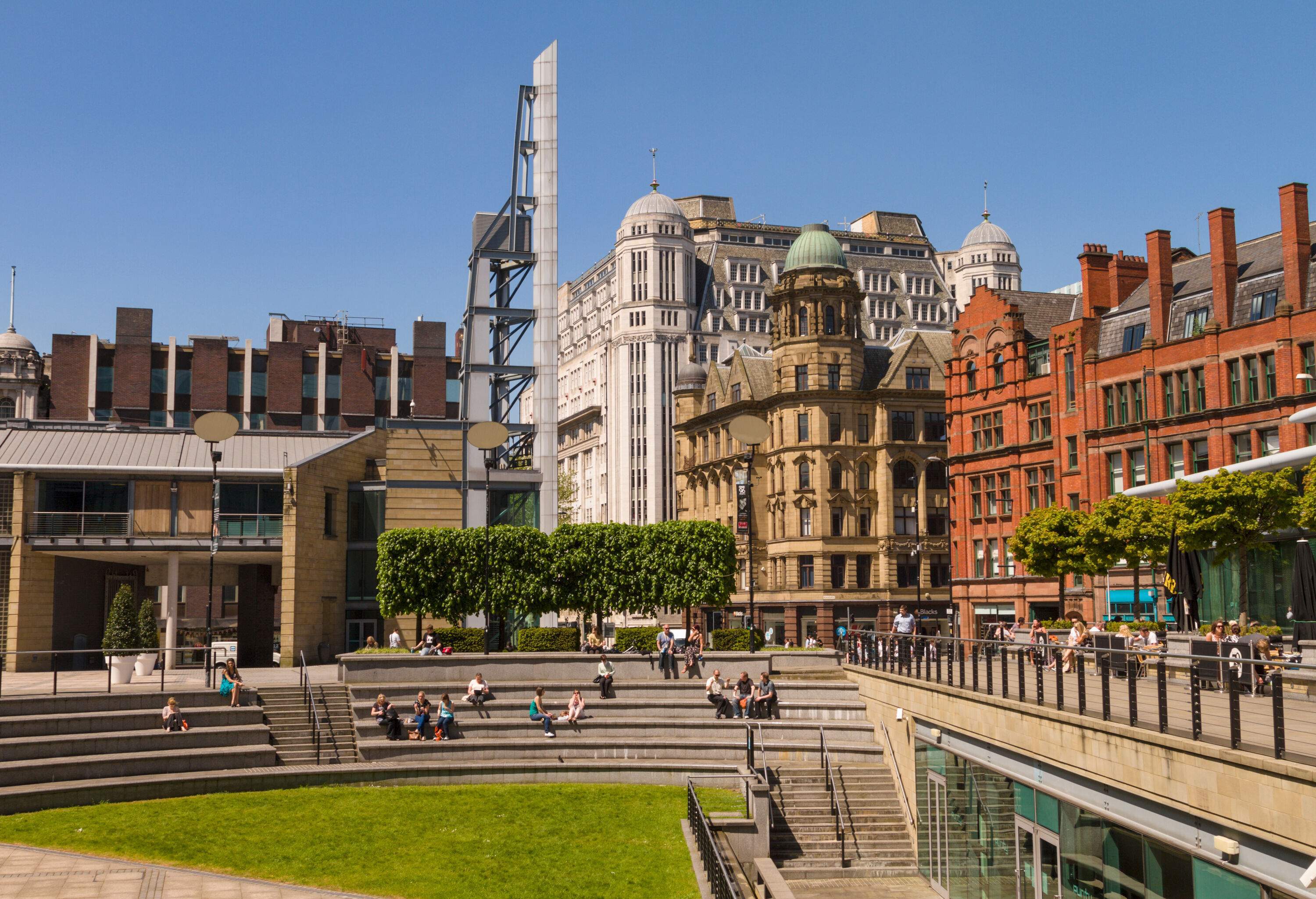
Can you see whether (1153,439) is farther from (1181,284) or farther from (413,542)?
(413,542)

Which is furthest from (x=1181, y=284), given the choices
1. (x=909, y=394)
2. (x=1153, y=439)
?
(x=909, y=394)

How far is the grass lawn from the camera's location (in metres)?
22.9

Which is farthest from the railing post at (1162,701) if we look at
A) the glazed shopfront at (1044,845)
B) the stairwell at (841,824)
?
the stairwell at (841,824)

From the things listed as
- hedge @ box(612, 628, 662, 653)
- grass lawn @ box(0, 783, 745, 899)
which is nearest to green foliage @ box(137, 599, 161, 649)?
hedge @ box(612, 628, 662, 653)

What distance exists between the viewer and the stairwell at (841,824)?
28.1m

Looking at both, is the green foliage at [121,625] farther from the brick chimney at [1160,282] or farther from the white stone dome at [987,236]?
the white stone dome at [987,236]

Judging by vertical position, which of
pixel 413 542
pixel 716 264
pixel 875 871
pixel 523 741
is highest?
pixel 716 264

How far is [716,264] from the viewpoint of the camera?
15275 centimetres

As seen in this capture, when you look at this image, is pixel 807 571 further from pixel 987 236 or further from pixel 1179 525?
pixel 987 236

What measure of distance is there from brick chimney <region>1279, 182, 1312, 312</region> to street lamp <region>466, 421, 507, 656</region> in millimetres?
31325

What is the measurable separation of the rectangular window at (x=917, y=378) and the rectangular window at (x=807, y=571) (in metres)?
12.5

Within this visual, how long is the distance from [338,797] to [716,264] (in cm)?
12904

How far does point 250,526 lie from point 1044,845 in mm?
36893

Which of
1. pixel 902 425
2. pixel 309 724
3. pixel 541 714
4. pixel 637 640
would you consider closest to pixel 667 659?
pixel 637 640
